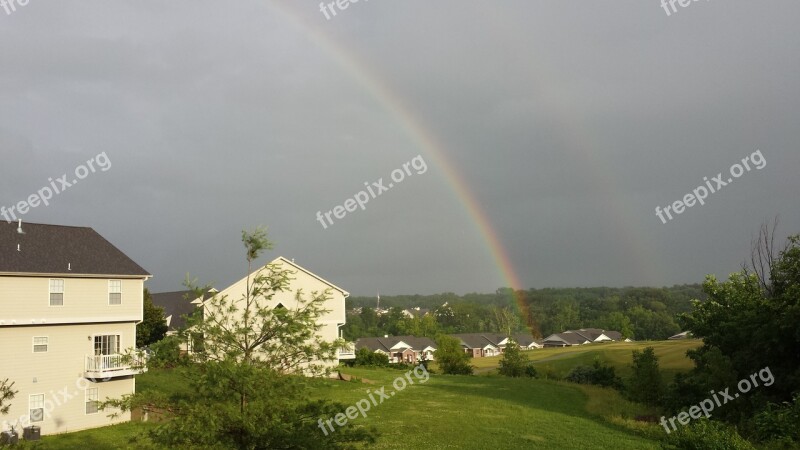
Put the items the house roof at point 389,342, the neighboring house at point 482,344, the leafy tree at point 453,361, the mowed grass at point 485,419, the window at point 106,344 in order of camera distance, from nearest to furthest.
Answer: the mowed grass at point 485,419 → the window at point 106,344 → the leafy tree at point 453,361 → the house roof at point 389,342 → the neighboring house at point 482,344

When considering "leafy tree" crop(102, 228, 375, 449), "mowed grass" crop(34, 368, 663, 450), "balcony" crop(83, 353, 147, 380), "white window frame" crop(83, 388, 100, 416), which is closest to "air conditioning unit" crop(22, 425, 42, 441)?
"mowed grass" crop(34, 368, 663, 450)

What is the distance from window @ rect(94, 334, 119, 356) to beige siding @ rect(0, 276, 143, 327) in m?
1.03

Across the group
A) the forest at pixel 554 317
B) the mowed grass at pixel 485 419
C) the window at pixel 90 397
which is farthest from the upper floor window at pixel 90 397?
the forest at pixel 554 317

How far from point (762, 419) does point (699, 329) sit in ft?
35.0

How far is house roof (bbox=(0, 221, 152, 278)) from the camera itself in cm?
2745

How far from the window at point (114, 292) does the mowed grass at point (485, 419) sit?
14.6ft

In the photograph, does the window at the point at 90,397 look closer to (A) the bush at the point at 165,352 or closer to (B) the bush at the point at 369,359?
(A) the bush at the point at 165,352

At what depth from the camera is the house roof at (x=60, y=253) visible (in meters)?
27.5

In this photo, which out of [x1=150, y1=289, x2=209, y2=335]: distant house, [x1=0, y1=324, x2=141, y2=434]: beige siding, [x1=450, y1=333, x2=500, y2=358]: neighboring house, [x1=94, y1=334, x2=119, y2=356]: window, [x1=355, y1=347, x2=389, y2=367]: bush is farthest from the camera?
[x1=450, y1=333, x2=500, y2=358]: neighboring house

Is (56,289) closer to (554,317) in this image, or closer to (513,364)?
(513,364)

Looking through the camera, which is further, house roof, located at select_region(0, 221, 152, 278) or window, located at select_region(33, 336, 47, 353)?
house roof, located at select_region(0, 221, 152, 278)

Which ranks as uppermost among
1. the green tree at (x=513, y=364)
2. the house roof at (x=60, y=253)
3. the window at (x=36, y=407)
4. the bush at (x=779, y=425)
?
the house roof at (x=60, y=253)

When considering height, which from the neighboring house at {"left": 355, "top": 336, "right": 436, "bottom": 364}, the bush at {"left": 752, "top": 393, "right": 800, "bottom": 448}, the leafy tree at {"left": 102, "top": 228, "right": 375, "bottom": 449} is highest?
the leafy tree at {"left": 102, "top": 228, "right": 375, "bottom": 449}

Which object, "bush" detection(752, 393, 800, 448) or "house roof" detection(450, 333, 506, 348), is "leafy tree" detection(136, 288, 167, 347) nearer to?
"bush" detection(752, 393, 800, 448)
